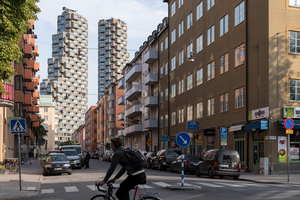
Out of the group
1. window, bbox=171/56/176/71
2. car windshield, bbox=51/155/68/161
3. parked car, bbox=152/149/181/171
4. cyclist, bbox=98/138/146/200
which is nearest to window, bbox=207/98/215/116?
parked car, bbox=152/149/181/171

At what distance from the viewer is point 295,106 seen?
28609 mm

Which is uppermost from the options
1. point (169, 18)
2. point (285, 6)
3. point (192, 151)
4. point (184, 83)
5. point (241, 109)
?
point (169, 18)

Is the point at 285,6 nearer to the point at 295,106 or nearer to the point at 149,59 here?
the point at 295,106

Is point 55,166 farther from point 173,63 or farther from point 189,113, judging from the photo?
point 173,63

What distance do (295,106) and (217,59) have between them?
10.5 m

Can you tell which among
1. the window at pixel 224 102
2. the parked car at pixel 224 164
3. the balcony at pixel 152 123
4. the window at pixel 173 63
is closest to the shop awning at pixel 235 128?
the window at pixel 224 102

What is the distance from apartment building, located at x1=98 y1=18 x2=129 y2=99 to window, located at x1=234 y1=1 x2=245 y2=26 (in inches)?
6383

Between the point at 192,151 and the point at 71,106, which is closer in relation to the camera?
the point at 192,151

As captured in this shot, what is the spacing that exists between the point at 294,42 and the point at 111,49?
556ft

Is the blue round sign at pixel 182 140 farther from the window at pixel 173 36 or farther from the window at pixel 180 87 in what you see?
the window at pixel 173 36

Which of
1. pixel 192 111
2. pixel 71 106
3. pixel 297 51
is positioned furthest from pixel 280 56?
pixel 71 106

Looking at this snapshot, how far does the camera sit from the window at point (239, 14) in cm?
3278

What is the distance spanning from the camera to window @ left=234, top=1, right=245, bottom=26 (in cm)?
3278

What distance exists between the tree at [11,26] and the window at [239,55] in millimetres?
18464
